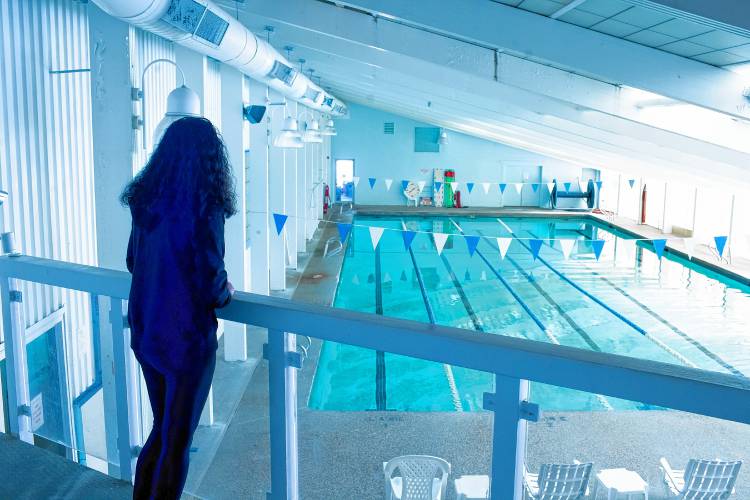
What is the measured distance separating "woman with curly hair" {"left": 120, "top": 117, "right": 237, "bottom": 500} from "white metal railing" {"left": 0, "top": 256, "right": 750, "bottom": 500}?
0.14m

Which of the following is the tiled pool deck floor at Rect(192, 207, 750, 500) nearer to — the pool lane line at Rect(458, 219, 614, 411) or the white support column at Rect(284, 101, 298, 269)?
the pool lane line at Rect(458, 219, 614, 411)

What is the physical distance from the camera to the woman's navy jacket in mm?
1595

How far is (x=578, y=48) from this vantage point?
15.7ft

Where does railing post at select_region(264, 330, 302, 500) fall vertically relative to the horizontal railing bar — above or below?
below

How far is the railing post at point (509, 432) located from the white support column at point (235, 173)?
5.94m

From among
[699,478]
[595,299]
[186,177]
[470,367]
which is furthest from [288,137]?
[470,367]

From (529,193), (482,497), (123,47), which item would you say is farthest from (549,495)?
(529,193)

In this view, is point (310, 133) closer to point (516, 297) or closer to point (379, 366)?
point (516, 297)

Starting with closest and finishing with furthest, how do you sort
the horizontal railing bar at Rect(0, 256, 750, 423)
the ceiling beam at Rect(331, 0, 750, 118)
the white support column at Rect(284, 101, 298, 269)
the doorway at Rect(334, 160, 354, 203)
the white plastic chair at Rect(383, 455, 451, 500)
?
the horizontal railing bar at Rect(0, 256, 750, 423), the white plastic chair at Rect(383, 455, 451, 500), the ceiling beam at Rect(331, 0, 750, 118), the white support column at Rect(284, 101, 298, 269), the doorway at Rect(334, 160, 354, 203)

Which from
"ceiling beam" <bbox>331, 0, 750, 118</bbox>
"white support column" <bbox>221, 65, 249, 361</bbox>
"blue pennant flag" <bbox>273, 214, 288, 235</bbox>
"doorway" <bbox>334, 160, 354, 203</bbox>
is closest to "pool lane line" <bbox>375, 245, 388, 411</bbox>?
"white support column" <bbox>221, 65, 249, 361</bbox>

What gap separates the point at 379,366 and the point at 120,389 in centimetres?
212

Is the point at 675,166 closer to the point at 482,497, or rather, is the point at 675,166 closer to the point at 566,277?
the point at 566,277

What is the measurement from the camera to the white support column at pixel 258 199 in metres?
8.60

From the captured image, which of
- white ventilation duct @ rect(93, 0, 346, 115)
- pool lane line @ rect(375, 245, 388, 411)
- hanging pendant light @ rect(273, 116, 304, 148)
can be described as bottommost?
pool lane line @ rect(375, 245, 388, 411)
